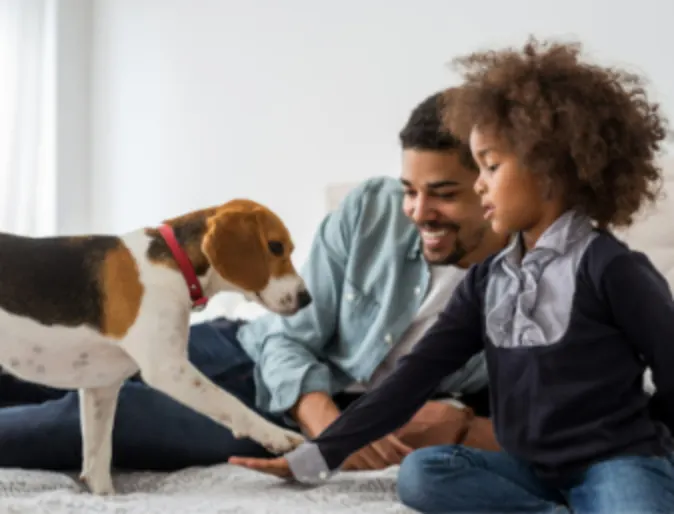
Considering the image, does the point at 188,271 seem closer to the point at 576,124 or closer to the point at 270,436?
the point at 270,436

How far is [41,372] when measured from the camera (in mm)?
859

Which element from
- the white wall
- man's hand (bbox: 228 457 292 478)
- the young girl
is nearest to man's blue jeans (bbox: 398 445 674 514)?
the young girl

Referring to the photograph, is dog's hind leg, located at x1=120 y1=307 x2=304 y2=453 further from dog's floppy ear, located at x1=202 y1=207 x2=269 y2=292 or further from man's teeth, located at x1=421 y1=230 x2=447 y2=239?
man's teeth, located at x1=421 y1=230 x2=447 y2=239

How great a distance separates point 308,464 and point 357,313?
1.44 feet

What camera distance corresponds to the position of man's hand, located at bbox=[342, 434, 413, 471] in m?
1.21

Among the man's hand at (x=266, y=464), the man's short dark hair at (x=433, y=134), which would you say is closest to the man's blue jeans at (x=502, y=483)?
the man's hand at (x=266, y=464)

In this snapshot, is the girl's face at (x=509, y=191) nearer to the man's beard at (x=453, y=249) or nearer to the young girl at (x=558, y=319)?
the young girl at (x=558, y=319)

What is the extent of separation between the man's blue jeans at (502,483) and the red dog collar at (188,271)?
0.31m

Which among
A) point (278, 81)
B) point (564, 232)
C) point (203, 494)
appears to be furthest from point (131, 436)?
point (278, 81)

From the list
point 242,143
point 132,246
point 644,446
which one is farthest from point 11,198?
point 644,446

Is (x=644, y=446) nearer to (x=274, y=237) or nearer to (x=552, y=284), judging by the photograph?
(x=552, y=284)

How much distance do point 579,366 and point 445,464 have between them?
185 millimetres

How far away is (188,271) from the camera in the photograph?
2.87 ft

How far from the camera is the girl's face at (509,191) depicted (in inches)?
37.1
